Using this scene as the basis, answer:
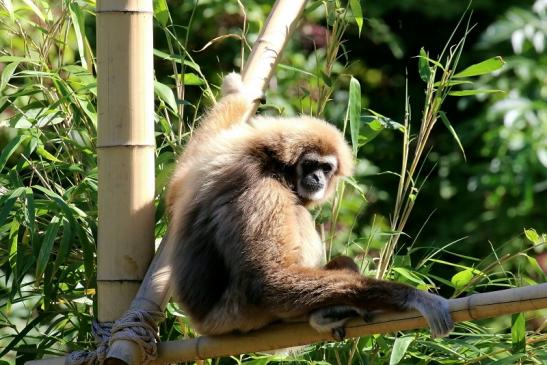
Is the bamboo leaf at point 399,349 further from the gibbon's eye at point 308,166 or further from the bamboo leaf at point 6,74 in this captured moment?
the bamboo leaf at point 6,74

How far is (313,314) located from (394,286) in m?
0.26

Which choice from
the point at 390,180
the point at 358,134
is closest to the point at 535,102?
the point at 390,180

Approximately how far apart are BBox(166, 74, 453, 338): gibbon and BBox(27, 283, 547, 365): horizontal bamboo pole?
0.11ft

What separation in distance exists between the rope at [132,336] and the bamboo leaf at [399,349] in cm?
77

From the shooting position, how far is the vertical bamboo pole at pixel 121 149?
3176 mm

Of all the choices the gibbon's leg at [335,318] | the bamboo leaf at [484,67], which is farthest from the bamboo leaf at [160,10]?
the gibbon's leg at [335,318]

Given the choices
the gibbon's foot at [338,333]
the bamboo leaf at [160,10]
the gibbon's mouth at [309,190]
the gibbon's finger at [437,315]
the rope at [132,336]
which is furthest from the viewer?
the bamboo leaf at [160,10]

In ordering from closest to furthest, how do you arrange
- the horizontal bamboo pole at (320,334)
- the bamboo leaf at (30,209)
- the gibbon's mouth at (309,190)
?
1. the horizontal bamboo pole at (320,334)
2. the bamboo leaf at (30,209)
3. the gibbon's mouth at (309,190)

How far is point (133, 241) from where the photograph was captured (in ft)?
10.5

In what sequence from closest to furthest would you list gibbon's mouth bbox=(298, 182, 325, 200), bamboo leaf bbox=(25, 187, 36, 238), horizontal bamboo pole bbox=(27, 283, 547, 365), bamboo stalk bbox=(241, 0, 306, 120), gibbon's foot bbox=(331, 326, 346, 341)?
1. horizontal bamboo pole bbox=(27, 283, 547, 365)
2. gibbon's foot bbox=(331, 326, 346, 341)
3. bamboo leaf bbox=(25, 187, 36, 238)
4. gibbon's mouth bbox=(298, 182, 325, 200)
5. bamboo stalk bbox=(241, 0, 306, 120)

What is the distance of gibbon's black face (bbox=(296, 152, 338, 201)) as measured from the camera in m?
3.42

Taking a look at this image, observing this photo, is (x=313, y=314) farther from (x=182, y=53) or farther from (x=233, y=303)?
(x=182, y=53)

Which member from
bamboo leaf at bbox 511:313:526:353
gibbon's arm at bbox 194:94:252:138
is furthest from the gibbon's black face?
bamboo leaf at bbox 511:313:526:353

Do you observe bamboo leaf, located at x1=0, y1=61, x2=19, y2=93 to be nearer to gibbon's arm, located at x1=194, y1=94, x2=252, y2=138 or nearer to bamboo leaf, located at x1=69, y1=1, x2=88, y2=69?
bamboo leaf, located at x1=69, y1=1, x2=88, y2=69
